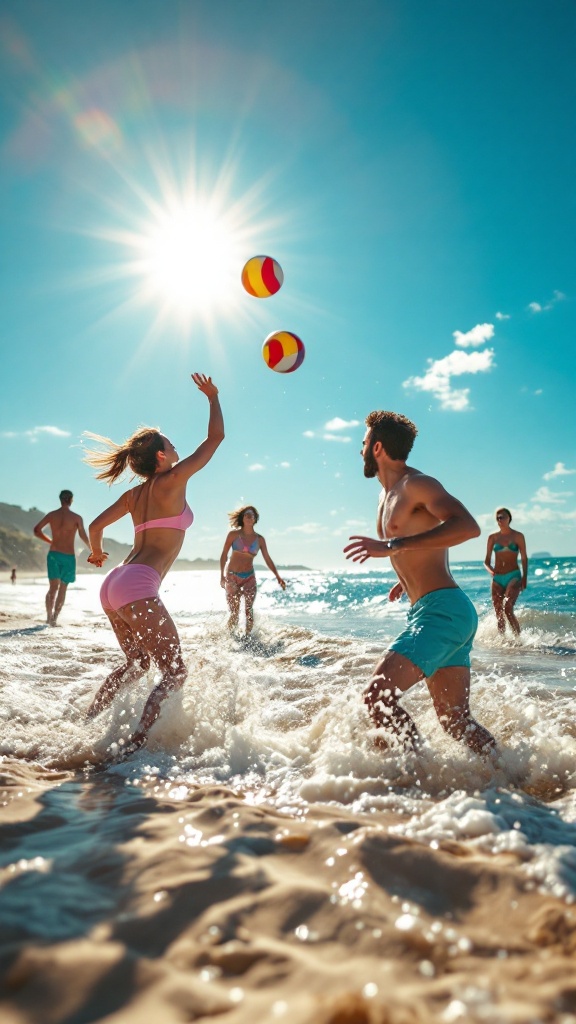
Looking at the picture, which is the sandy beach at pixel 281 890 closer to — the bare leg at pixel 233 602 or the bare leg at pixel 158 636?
the bare leg at pixel 158 636

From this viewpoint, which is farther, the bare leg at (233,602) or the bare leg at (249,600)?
the bare leg at (249,600)

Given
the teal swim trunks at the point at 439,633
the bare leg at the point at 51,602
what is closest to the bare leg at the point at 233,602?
the bare leg at the point at 51,602

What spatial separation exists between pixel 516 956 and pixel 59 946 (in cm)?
128

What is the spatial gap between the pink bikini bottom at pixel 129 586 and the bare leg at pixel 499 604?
31.2 feet

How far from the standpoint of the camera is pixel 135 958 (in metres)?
1.61

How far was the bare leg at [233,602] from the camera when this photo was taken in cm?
1143

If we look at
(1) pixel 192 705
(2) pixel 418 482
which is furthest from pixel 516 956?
(1) pixel 192 705

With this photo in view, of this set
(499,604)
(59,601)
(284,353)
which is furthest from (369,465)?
(59,601)

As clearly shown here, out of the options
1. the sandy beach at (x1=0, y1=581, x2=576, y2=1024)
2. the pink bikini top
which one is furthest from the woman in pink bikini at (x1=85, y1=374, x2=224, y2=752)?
the sandy beach at (x1=0, y1=581, x2=576, y2=1024)

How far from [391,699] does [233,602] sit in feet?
27.6

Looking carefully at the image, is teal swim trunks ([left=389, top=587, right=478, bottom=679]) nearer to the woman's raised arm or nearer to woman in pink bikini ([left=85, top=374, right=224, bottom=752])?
woman in pink bikini ([left=85, top=374, right=224, bottom=752])

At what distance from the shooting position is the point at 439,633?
3521mm

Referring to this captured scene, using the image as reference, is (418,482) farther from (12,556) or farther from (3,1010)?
(12,556)

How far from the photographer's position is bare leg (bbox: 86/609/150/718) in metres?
4.31
